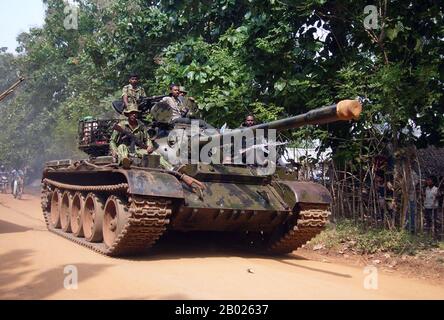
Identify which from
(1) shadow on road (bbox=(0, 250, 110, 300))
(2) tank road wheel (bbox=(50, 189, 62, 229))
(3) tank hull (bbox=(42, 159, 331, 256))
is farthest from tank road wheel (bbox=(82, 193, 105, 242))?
(2) tank road wheel (bbox=(50, 189, 62, 229))

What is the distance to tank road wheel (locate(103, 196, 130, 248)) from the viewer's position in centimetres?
727

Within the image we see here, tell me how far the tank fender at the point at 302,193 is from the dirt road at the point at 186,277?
97 centimetres

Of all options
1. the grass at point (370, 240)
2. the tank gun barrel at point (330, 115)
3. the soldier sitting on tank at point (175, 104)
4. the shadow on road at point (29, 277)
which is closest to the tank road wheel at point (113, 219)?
the shadow on road at point (29, 277)

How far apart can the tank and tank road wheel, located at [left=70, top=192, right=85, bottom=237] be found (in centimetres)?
4

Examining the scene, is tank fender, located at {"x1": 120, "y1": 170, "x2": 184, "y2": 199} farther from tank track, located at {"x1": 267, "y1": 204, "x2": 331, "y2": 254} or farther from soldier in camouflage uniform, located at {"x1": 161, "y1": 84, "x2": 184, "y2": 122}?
tank track, located at {"x1": 267, "y1": 204, "x2": 331, "y2": 254}

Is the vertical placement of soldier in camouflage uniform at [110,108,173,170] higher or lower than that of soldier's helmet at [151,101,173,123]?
lower

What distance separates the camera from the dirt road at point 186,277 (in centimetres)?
517

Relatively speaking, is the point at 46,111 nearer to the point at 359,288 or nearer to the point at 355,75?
the point at 355,75

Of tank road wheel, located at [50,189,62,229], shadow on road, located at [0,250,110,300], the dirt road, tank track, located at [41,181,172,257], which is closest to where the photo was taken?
shadow on road, located at [0,250,110,300]

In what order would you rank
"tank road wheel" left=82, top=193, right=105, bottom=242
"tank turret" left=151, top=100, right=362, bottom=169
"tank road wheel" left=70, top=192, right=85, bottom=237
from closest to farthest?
"tank turret" left=151, top=100, right=362, bottom=169 < "tank road wheel" left=82, top=193, right=105, bottom=242 < "tank road wheel" left=70, top=192, right=85, bottom=237

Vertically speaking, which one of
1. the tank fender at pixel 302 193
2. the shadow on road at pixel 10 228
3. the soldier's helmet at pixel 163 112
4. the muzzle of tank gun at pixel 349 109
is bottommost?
the shadow on road at pixel 10 228

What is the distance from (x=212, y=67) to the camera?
11.9 metres

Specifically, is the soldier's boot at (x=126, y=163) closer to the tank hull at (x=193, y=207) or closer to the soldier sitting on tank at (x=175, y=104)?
the tank hull at (x=193, y=207)
